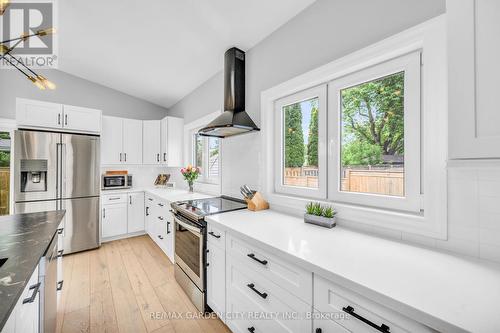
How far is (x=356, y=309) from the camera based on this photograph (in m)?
0.81

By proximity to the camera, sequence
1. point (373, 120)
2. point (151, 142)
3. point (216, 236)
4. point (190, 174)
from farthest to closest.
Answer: point (151, 142), point (190, 174), point (216, 236), point (373, 120)

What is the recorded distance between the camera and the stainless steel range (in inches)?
70.6

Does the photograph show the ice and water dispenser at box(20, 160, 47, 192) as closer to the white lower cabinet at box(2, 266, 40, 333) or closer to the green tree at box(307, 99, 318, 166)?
the white lower cabinet at box(2, 266, 40, 333)

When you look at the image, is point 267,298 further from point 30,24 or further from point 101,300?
point 30,24

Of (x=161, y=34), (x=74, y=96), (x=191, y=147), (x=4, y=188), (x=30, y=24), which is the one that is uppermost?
(x=30, y=24)

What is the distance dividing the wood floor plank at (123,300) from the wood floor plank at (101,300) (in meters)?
0.04

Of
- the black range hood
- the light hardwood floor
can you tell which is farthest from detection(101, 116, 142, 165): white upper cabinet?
the black range hood

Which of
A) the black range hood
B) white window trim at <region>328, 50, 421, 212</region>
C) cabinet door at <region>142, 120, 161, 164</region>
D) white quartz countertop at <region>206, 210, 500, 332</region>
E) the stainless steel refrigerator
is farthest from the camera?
cabinet door at <region>142, 120, 161, 164</region>

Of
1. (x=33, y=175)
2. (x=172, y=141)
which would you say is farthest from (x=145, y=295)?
(x=172, y=141)

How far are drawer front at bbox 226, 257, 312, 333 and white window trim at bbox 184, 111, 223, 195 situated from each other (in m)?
1.54

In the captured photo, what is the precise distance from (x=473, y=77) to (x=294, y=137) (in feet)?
4.37

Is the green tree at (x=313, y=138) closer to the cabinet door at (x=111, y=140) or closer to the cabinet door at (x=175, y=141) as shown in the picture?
the cabinet door at (x=175, y=141)

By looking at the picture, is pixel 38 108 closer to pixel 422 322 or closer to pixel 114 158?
pixel 114 158

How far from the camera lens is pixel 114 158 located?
3.74 metres
